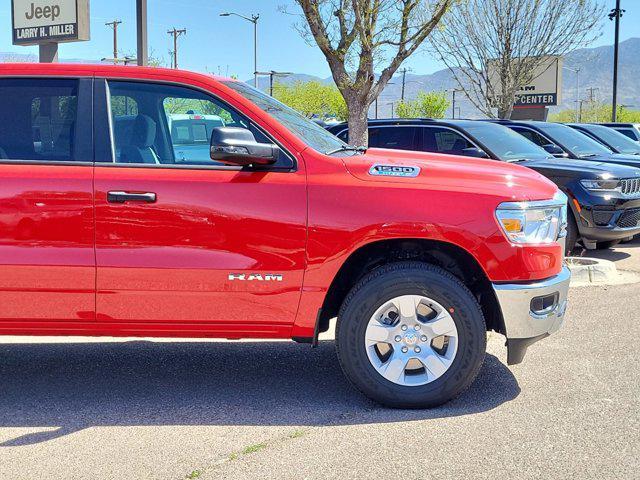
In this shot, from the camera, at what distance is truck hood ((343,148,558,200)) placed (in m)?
4.89

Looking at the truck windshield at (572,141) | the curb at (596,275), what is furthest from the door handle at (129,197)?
the truck windshield at (572,141)

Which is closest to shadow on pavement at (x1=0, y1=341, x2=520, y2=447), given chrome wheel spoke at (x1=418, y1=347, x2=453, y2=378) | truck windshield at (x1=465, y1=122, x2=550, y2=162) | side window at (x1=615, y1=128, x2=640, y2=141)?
chrome wheel spoke at (x1=418, y1=347, x2=453, y2=378)

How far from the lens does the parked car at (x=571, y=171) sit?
10266 mm

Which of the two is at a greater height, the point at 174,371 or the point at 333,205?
the point at 333,205

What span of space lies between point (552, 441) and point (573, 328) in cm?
274

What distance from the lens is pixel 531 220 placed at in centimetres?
497

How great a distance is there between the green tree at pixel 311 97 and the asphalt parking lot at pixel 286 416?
287ft

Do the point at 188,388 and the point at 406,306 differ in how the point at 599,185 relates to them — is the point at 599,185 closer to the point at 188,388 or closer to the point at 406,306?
the point at 406,306

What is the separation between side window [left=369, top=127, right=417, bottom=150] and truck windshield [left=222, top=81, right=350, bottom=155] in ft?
19.8

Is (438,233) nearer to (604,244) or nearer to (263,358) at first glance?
(263,358)

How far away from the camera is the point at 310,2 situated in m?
12.1

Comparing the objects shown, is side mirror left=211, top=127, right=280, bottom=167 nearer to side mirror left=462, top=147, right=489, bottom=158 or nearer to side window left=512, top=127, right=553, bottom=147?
side mirror left=462, top=147, right=489, bottom=158

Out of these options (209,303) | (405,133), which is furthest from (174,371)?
(405,133)

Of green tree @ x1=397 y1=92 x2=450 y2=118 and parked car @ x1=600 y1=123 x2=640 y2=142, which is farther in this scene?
green tree @ x1=397 y1=92 x2=450 y2=118
